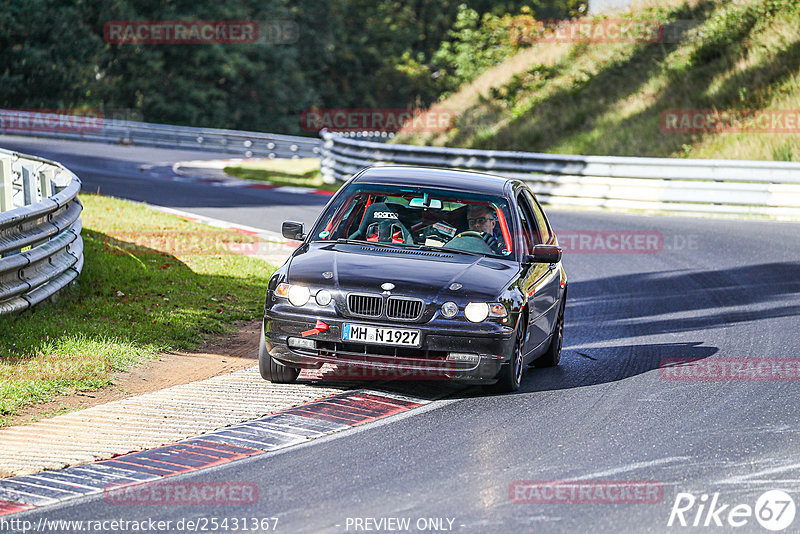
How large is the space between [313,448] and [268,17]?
56.7 metres

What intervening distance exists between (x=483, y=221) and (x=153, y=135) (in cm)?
3578

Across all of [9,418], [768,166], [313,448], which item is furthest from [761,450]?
[768,166]

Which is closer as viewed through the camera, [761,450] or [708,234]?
[761,450]

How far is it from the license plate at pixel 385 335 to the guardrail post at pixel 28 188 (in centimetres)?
750

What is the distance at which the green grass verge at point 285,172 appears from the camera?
2964cm

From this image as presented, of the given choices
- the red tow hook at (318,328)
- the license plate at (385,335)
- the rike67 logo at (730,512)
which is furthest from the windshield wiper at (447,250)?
the rike67 logo at (730,512)

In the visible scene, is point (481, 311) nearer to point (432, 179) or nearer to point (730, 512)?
point (432, 179)

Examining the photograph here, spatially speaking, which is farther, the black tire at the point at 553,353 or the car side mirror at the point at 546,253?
the black tire at the point at 553,353

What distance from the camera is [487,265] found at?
873cm

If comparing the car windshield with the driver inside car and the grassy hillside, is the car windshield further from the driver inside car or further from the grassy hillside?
the grassy hillside

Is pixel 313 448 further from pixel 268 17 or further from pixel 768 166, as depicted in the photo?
pixel 268 17

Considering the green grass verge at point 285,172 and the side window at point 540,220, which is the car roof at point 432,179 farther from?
the green grass verge at point 285,172

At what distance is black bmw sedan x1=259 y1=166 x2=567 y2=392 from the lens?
801 centimetres

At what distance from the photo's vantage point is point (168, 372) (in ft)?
30.0
